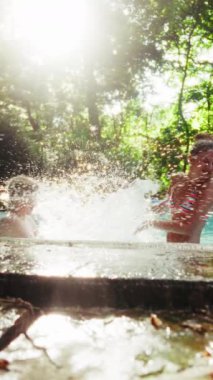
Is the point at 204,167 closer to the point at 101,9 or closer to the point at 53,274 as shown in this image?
the point at 53,274

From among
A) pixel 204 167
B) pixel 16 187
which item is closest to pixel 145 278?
pixel 204 167

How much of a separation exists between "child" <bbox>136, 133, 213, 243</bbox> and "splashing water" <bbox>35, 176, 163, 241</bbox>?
258 cm

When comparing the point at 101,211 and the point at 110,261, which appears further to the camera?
the point at 101,211

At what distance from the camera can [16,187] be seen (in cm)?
512

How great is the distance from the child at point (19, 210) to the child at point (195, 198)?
5.58ft

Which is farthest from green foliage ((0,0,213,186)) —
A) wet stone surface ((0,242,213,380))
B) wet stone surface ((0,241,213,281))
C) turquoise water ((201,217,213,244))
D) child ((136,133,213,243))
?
wet stone surface ((0,242,213,380))

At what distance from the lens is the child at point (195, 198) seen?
4.69m

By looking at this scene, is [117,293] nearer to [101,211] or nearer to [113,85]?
[101,211]

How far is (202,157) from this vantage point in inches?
188

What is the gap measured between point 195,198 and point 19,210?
2495mm

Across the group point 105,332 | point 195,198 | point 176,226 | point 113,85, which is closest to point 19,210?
point 176,226

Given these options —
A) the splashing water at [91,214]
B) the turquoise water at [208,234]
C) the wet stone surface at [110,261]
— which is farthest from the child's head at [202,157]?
the turquoise water at [208,234]

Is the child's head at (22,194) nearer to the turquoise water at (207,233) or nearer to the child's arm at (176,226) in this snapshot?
the child's arm at (176,226)

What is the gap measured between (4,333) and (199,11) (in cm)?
1764
